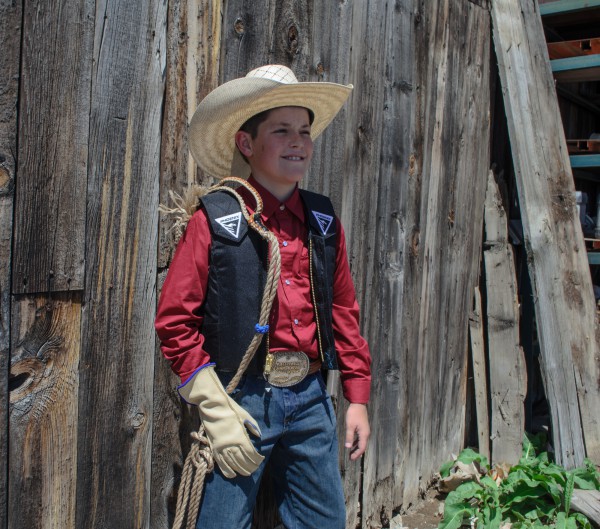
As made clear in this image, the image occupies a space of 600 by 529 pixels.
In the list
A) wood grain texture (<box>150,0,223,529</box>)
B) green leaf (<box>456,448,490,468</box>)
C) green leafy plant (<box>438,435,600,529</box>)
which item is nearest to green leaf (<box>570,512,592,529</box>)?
green leafy plant (<box>438,435,600,529</box>)

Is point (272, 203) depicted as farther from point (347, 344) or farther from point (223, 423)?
point (223, 423)

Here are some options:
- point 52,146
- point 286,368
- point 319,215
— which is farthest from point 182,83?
point 286,368

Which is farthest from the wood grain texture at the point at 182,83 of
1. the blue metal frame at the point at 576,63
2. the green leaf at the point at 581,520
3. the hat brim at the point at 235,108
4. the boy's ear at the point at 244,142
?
the blue metal frame at the point at 576,63

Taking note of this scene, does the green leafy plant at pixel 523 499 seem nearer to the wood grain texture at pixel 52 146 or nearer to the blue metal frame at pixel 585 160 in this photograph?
the blue metal frame at pixel 585 160

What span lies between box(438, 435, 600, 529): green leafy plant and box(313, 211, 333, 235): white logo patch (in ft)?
6.08

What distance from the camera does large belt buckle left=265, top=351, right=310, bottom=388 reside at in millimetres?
2154

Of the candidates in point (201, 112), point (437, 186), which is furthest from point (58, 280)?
point (437, 186)

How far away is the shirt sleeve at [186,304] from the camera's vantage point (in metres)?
1.98

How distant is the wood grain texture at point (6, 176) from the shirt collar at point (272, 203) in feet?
2.46

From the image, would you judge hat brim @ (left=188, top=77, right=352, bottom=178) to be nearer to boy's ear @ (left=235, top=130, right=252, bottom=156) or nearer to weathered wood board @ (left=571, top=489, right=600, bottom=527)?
boy's ear @ (left=235, top=130, right=252, bottom=156)

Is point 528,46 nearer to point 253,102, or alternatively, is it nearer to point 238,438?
point 253,102

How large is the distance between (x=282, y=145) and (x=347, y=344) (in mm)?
751

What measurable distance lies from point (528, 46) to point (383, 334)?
6.54 feet

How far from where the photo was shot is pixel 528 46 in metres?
4.01
